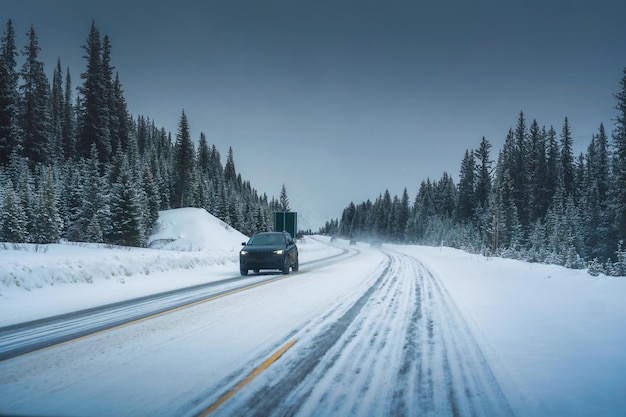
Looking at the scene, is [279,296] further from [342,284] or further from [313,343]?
[313,343]

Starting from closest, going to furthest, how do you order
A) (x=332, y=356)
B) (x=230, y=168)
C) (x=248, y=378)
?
(x=248, y=378) < (x=332, y=356) < (x=230, y=168)

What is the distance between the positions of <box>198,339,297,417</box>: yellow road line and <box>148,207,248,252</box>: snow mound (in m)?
43.7

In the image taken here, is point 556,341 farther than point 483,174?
No

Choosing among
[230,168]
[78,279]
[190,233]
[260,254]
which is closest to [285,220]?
[190,233]

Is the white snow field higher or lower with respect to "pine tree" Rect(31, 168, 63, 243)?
lower

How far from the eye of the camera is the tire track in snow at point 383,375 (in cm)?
416

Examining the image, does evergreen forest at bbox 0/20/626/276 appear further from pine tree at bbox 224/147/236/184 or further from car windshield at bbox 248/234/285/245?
pine tree at bbox 224/147/236/184

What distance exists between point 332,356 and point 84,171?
162ft

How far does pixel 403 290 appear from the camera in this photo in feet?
43.9

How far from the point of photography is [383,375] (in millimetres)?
5125

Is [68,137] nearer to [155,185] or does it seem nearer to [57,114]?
[57,114]

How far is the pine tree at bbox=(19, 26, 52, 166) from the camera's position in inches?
2094

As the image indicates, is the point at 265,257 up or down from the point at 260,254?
down

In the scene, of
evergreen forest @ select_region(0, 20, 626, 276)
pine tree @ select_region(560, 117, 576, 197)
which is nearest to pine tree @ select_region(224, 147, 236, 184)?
evergreen forest @ select_region(0, 20, 626, 276)
